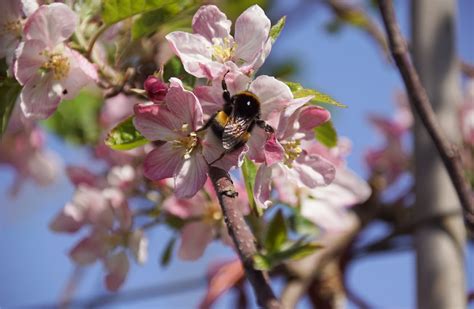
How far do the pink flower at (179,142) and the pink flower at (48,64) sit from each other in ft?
0.28

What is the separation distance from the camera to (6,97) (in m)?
0.70

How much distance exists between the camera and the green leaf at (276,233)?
792 millimetres

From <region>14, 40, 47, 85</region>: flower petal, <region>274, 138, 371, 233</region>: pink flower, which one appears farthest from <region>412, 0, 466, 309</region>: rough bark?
<region>14, 40, 47, 85</region>: flower petal

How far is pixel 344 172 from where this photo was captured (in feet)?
2.98

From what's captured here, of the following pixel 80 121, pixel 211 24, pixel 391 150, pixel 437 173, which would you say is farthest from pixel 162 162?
pixel 391 150

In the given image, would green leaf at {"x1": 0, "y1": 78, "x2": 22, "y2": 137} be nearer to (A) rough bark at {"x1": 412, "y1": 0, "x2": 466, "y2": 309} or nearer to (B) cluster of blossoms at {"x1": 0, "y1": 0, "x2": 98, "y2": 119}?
(B) cluster of blossoms at {"x1": 0, "y1": 0, "x2": 98, "y2": 119}

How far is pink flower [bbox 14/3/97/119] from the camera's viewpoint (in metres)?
0.64

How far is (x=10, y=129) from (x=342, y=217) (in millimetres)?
409

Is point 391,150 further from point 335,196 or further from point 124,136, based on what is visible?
point 124,136

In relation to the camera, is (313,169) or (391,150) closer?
(313,169)

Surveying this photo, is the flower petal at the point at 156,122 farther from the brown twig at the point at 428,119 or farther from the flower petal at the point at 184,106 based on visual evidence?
the brown twig at the point at 428,119

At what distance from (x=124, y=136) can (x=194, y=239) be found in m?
0.23

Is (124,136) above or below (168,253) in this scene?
above

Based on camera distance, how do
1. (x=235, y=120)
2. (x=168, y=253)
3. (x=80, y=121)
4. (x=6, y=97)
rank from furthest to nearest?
(x=80, y=121), (x=168, y=253), (x=6, y=97), (x=235, y=120)
